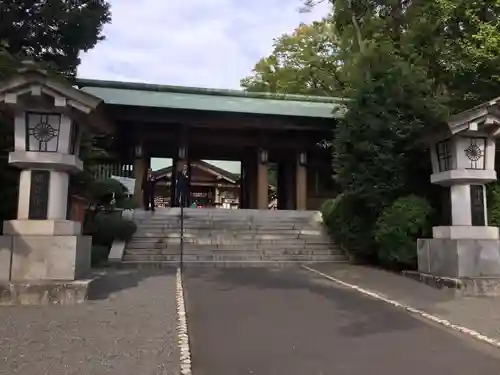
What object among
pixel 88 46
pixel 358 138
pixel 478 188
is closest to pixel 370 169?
pixel 358 138

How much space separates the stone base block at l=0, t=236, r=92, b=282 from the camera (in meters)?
7.97

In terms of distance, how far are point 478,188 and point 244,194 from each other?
633 inches

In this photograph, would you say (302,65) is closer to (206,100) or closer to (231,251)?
(206,100)

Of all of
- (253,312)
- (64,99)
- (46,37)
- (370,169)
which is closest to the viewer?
(253,312)

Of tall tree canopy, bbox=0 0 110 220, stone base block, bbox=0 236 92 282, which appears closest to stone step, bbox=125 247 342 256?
stone base block, bbox=0 236 92 282

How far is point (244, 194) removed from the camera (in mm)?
25188

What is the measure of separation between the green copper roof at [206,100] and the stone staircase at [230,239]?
5316mm

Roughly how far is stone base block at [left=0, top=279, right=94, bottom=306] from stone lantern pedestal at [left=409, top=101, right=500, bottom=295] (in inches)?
267

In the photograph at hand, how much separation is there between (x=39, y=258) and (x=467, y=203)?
821 centimetres

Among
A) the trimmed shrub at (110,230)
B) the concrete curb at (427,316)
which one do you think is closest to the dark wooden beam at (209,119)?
the trimmed shrub at (110,230)

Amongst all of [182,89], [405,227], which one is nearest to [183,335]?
[405,227]

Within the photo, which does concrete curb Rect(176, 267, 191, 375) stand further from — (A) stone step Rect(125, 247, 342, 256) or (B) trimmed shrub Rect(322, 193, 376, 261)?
(B) trimmed shrub Rect(322, 193, 376, 261)

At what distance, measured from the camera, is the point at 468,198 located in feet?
32.1

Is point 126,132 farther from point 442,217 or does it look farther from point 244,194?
point 442,217
